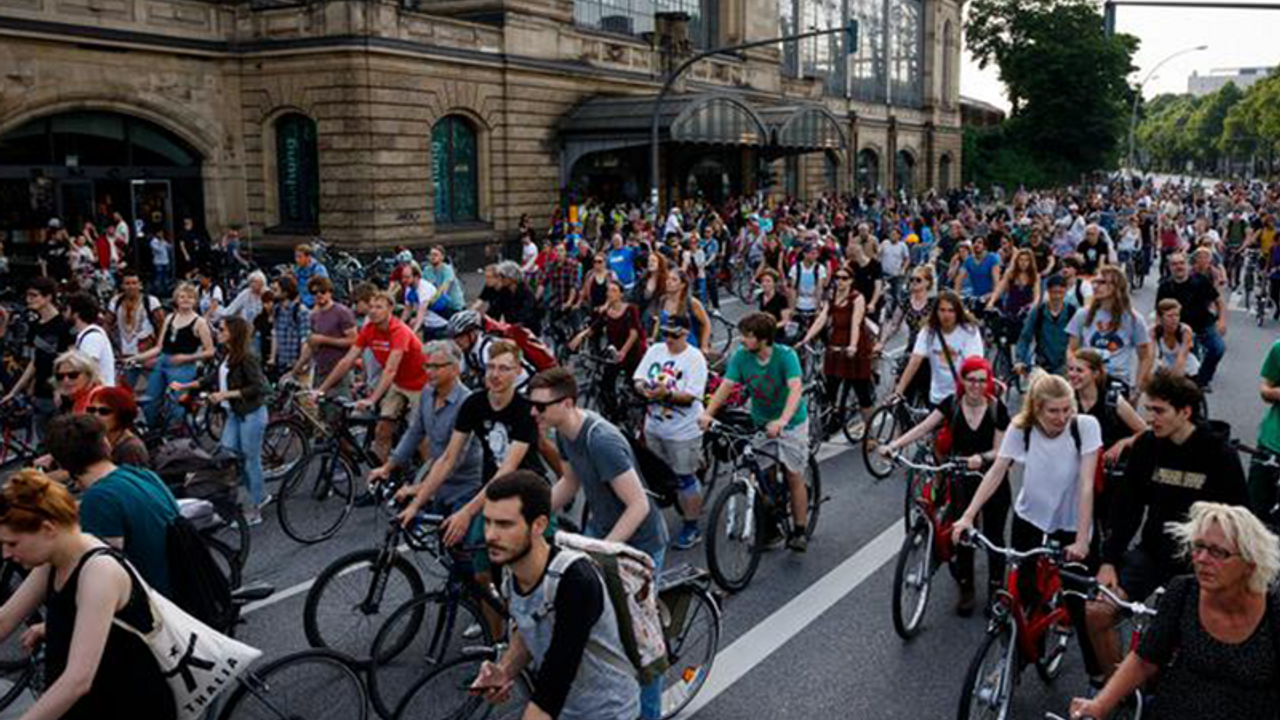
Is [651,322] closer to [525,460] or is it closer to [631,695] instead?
[525,460]

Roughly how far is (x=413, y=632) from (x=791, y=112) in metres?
37.1

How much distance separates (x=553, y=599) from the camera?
11.8ft

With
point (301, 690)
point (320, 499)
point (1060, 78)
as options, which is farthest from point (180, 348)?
point (1060, 78)

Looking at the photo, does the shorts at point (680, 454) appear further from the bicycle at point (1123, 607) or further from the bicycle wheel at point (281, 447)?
the bicycle wheel at point (281, 447)

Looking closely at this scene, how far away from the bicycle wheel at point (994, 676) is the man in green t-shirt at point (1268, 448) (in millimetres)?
2700

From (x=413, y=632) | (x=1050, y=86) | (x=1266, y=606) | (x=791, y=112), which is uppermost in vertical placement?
(x=1050, y=86)

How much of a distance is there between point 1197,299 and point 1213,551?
849 centimetres

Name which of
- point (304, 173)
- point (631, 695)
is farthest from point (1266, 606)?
point (304, 173)

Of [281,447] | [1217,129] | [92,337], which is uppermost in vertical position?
[1217,129]

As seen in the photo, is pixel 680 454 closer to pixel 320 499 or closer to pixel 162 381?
pixel 320 499

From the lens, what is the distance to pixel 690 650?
5.69 metres

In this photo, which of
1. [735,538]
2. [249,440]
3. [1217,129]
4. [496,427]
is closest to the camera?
[496,427]

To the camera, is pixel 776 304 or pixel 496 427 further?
pixel 776 304

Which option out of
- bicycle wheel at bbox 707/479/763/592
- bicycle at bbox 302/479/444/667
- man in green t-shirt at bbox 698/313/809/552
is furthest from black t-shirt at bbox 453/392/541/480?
man in green t-shirt at bbox 698/313/809/552
